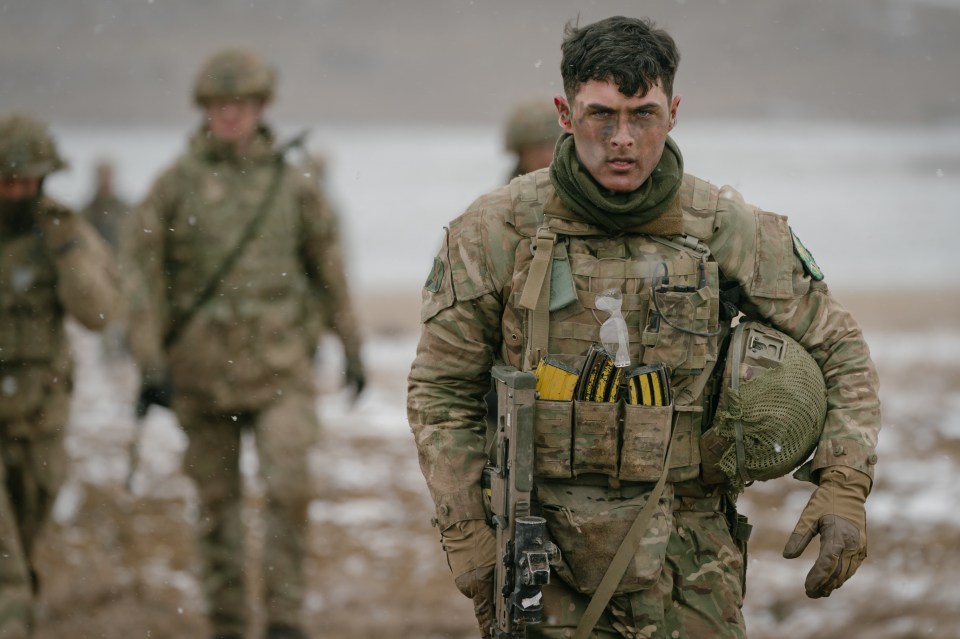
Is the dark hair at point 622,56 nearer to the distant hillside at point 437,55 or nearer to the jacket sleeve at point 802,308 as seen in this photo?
the jacket sleeve at point 802,308

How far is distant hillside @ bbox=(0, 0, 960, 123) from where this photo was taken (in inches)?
3565

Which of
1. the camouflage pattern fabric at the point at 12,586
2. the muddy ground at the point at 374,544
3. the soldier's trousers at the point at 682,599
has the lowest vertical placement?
the muddy ground at the point at 374,544

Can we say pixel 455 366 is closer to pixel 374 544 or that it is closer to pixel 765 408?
pixel 765 408

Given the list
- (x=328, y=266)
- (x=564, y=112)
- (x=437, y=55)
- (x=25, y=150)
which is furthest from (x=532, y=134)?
(x=437, y=55)

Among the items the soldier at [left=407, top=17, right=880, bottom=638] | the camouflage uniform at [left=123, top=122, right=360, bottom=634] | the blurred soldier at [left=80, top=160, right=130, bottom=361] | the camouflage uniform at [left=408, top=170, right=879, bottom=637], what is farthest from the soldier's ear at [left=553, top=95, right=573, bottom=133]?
the blurred soldier at [left=80, top=160, right=130, bottom=361]

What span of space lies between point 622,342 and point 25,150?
3868 mm

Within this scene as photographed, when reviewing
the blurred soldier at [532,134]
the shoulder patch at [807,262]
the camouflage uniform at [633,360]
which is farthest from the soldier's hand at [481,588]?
the blurred soldier at [532,134]

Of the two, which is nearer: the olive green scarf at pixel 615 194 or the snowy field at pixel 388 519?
the olive green scarf at pixel 615 194

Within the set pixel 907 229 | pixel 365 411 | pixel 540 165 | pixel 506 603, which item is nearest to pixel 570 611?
pixel 506 603

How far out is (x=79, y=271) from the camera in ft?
20.7

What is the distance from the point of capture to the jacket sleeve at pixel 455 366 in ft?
11.6

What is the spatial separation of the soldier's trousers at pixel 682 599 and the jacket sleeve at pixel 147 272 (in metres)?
3.43

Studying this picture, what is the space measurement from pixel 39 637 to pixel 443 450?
3.61 meters

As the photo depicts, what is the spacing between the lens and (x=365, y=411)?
11.7 m
